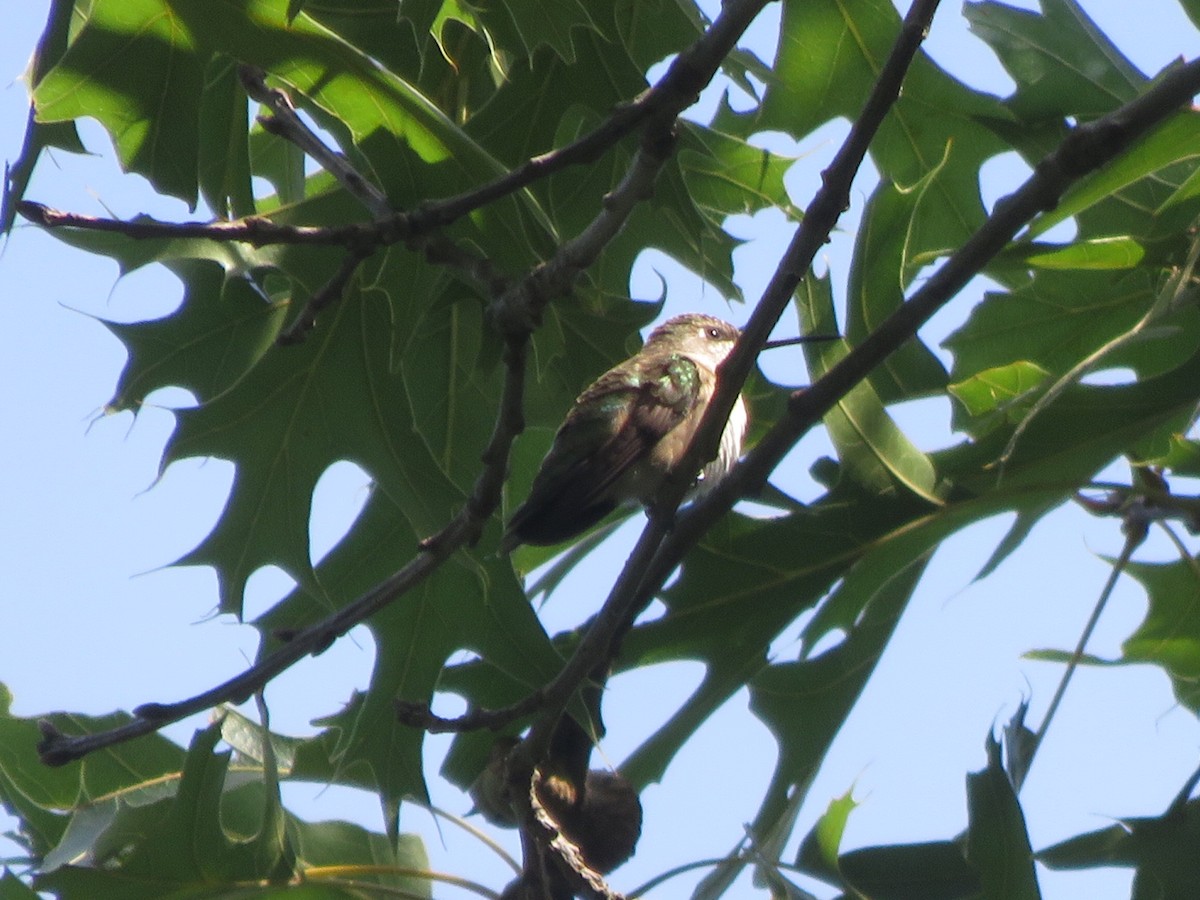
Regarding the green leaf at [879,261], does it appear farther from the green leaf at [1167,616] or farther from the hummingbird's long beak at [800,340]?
the green leaf at [1167,616]

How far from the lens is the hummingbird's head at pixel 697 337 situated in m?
5.84

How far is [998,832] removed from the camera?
2969 mm

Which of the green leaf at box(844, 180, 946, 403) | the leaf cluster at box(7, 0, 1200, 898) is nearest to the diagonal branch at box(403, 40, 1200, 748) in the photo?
the leaf cluster at box(7, 0, 1200, 898)

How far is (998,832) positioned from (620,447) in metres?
1.95

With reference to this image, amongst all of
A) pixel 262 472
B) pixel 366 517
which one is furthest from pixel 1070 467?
pixel 262 472

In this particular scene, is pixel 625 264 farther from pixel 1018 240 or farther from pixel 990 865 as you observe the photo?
pixel 990 865

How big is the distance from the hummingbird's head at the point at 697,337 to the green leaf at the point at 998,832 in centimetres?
293

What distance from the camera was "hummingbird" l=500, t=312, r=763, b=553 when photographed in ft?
14.0

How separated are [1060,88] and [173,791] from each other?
127 inches

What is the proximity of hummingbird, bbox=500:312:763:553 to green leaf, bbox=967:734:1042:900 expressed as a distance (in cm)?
142

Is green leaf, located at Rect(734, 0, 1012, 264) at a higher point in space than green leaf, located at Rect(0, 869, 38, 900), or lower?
higher

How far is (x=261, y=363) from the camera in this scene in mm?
3906

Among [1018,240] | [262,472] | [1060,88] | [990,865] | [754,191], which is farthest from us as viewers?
[754,191]

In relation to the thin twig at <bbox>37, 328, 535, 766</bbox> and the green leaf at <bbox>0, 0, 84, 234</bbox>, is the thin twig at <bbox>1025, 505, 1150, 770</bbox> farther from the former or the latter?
the green leaf at <bbox>0, 0, 84, 234</bbox>
